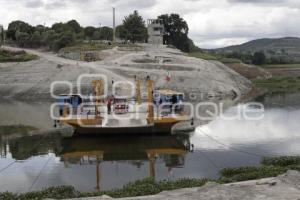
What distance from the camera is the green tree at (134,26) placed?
111m

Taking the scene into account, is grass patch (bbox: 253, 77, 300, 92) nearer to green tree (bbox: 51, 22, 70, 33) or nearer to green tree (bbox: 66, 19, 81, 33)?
green tree (bbox: 51, 22, 70, 33)

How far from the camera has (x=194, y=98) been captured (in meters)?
68.8

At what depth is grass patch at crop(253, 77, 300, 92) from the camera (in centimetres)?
8944

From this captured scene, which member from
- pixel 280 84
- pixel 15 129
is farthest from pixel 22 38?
pixel 15 129

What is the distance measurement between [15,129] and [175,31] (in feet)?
307

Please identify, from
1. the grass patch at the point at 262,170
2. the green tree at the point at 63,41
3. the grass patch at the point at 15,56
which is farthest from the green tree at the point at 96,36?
the grass patch at the point at 262,170

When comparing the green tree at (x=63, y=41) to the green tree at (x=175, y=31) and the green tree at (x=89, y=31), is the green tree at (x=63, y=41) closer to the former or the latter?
the green tree at (x=89, y=31)

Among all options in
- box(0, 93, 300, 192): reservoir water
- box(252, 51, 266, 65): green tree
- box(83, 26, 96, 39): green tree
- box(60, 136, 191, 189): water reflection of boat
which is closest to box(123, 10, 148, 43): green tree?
box(83, 26, 96, 39): green tree

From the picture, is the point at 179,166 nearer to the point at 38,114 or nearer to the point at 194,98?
the point at 38,114

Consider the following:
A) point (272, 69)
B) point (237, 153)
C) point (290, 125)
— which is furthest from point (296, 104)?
point (272, 69)

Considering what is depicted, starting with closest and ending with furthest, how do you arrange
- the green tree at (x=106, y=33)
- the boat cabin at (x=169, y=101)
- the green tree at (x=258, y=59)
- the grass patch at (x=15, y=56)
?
the boat cabin at (x=169, y=101)
the grass patch at (x=15, y=56)
the green tree at (x=106, y=33)
the green tree at (x=258, y=59)

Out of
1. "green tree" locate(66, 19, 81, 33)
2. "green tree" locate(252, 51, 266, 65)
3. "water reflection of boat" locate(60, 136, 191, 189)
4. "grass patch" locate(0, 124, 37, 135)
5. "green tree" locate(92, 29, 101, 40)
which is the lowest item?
"grass patch" locate(0, 124, 37, 135)

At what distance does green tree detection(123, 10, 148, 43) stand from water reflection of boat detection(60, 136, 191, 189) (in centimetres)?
7874

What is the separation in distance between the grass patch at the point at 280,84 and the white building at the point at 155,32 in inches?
1285
